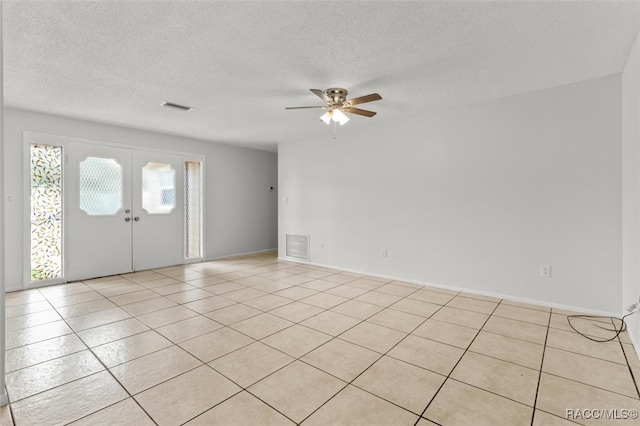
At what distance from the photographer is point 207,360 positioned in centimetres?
241

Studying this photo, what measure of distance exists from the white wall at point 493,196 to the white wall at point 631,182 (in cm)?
15

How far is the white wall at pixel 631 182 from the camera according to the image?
8.29 ft

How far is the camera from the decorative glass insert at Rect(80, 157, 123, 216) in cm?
491

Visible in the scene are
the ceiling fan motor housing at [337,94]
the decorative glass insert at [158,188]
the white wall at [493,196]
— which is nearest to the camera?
the white wall at [493,196]

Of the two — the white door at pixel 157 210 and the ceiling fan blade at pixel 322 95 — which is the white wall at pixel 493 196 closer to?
the ceiling fan blade at pixel 322 95

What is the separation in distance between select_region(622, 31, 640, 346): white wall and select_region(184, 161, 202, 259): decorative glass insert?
634 cm

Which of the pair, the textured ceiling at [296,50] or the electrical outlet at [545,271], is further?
the electrical outlet at [545,271]

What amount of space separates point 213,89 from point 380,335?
315 cm

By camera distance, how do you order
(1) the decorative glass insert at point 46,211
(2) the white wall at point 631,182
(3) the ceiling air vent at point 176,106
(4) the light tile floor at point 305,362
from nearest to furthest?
(4) the light tile floor at point 305,362, (2) the white wall at point 631,182, (3) the ceiling air vent at point 176,106, (1) the decorative glass insert at point 46,211

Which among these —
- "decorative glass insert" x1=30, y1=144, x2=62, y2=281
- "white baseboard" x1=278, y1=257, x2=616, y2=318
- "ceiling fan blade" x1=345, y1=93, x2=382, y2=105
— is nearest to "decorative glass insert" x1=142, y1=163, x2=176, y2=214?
"decorative glass insert" x1=30, y1=144, x2=62, y2=281

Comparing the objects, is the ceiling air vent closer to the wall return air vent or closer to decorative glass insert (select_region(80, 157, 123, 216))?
decorative glass insert (select_region(80, 157, 123, 216))

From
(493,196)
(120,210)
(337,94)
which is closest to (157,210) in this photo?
(120,210)

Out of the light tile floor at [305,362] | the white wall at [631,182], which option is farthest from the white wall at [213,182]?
the white wall at [631,182]

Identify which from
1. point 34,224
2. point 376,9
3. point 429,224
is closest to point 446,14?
point 376,9
